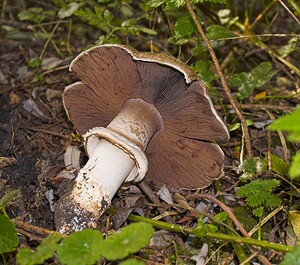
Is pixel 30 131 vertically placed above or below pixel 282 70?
above

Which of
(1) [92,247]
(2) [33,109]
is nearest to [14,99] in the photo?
(2) [33,109]

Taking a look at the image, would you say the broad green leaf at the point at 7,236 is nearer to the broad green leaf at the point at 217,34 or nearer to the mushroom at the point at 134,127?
the mushroom at the point at 134,127

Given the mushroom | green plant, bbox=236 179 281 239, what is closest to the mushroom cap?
the mushroom

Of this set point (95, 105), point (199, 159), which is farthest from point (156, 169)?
point (95, 105)

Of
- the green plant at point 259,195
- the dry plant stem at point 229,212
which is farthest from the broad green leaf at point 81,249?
Answer: the green plant at point 259,195

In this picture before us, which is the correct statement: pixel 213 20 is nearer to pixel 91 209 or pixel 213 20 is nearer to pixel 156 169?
pixel 156 169

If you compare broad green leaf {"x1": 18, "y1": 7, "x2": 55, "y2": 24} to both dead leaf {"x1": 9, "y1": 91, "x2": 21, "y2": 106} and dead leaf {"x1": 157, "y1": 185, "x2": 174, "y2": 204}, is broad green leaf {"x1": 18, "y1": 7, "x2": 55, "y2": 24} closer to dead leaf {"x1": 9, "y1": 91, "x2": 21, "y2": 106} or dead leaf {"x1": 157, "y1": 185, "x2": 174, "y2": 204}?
dead leaf {"x1": 9, "y1": 91, "x2": 21, "y2": 106}
